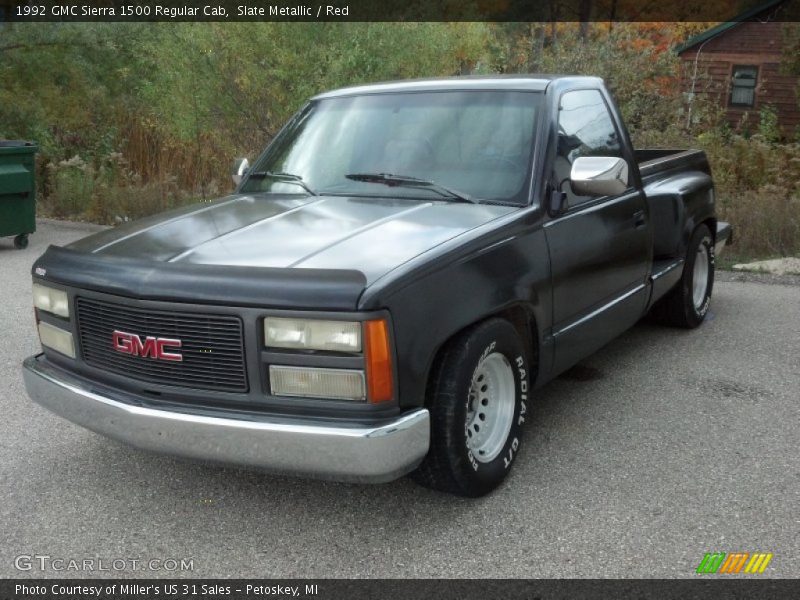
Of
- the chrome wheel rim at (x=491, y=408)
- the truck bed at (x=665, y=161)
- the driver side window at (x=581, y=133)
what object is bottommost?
the chrome wheel rim at (x=491, y=408)

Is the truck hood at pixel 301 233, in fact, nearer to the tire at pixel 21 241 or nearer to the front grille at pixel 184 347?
the front grille at pixel 184 347

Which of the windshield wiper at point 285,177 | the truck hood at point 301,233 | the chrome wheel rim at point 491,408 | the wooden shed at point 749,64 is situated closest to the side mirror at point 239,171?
the windshield wiper at point 285,177

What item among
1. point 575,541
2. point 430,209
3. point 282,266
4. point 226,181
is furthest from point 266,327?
point 226,181

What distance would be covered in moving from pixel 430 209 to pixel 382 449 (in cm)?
133

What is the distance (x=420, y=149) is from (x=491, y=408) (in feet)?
4.53

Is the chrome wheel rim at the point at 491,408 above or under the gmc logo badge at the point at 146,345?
under

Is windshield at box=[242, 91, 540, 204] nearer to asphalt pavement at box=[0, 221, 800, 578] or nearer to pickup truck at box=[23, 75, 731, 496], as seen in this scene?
pickup truck at box=[23, 75, 731, 496]

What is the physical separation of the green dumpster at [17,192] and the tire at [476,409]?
813cm

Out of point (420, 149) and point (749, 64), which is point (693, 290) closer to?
point (420, 149)

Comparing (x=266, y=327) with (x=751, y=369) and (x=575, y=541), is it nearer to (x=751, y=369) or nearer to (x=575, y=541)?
(x=575, y=541)

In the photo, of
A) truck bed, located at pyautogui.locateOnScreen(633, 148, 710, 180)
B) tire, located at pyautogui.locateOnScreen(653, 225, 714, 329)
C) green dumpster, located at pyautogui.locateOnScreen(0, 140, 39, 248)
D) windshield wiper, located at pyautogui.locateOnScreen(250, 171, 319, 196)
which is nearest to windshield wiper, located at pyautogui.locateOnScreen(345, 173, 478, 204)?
windshield wiper, located at pyautogui.locateOnScreen(250, 171, 319, 196)

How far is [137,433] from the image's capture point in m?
3.27

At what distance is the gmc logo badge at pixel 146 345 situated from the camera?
10.6ft

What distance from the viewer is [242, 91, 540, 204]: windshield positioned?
13.6 ft
